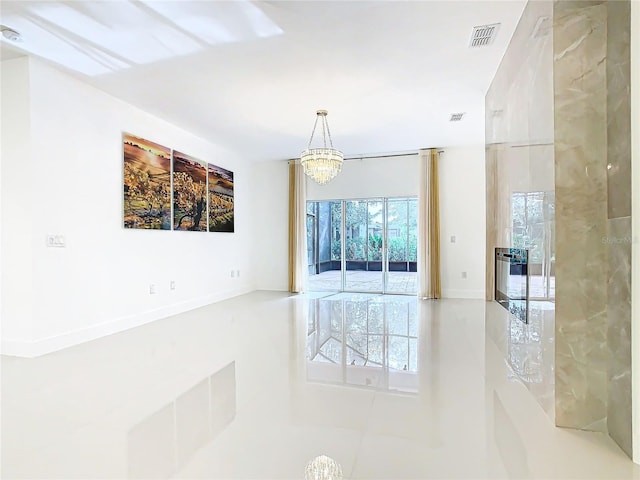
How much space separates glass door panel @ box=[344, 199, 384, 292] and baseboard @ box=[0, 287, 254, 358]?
3590mm

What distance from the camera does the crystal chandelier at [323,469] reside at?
6.31 ft

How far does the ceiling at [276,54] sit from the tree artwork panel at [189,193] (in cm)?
83

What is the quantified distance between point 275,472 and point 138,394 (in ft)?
5.05

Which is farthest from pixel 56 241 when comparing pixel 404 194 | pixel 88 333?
pixel 404 194

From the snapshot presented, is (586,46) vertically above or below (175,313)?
above

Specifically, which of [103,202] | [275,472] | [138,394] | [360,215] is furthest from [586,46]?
[360,215]

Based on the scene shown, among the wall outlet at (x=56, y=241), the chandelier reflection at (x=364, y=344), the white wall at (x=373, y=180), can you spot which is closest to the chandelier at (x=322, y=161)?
the chandelier reflection at (x=364, y=344)

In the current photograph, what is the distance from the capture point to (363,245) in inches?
351

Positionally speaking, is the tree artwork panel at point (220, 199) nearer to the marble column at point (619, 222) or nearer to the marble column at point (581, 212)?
the marble column at point (581, 212)

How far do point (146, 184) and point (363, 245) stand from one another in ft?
16.4

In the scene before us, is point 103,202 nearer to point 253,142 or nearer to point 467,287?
point 253,142

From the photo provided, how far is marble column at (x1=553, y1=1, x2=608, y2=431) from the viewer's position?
2.36 metres

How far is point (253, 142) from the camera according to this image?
7168mm
